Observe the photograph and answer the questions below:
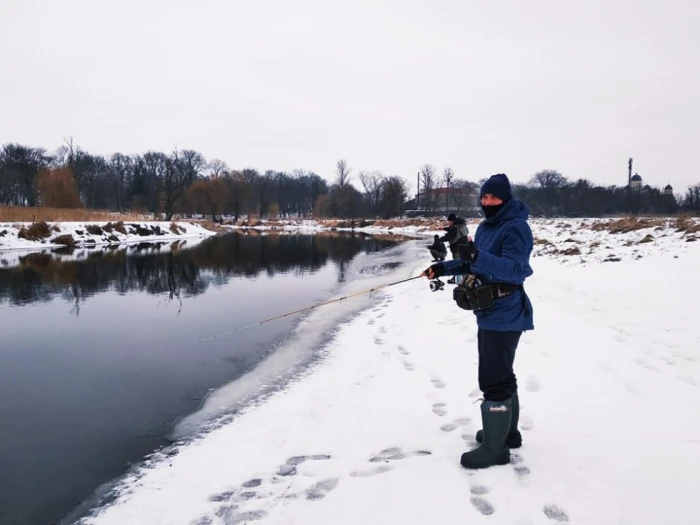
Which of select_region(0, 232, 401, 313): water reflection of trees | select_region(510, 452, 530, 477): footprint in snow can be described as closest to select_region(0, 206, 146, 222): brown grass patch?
select_region(0, 232, 401, 313): water reflection of trees

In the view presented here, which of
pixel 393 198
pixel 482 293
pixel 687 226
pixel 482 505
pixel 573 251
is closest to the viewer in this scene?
pixel 482 505

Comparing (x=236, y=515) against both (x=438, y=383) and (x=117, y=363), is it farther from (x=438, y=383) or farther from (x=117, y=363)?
(x=117, y=363)

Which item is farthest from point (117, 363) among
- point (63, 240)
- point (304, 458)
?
point (63, 240)

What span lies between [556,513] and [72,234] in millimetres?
30806

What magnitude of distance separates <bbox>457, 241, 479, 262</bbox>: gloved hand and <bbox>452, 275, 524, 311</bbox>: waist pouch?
0.28 metres

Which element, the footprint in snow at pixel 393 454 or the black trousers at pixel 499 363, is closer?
the black trousers at pixel 499 363

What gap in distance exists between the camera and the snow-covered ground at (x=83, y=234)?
24.1 metres

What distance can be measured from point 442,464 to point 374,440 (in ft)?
2.25

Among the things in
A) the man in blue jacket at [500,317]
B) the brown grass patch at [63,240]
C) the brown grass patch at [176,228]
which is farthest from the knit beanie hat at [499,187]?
the brown grass patch at [176,228]

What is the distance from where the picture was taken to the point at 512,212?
111 inches

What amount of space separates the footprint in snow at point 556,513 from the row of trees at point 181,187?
5777 centimetres

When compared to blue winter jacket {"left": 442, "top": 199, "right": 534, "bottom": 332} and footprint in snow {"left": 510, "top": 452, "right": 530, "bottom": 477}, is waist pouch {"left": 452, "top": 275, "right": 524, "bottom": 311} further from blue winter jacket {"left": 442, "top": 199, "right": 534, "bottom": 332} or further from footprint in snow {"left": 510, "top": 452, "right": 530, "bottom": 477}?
footprint in snow {"left": 510, "top": 452, "right": 530, "bottom": 477}

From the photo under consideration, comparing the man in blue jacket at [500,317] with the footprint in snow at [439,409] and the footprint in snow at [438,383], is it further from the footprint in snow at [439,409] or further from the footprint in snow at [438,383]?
the footprint in snow at [438,383]

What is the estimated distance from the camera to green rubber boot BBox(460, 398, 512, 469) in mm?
2834
